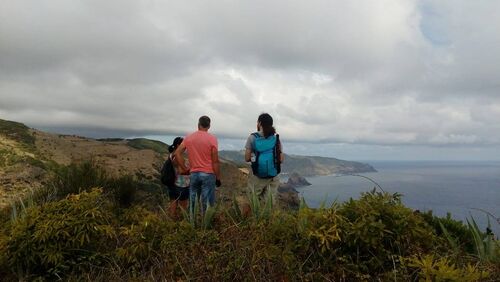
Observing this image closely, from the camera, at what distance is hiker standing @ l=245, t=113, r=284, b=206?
709 cm

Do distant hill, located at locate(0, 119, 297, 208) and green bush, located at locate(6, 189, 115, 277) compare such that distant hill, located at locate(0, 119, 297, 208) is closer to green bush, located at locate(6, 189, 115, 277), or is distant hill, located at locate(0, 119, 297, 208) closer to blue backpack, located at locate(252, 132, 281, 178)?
blue backpack, located at locate(252, 132, 281, 178)

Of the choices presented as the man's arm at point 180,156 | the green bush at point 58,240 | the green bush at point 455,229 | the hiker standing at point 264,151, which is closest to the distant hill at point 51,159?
the man's arm at point 180,156

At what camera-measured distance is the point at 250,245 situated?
4602 millimetres

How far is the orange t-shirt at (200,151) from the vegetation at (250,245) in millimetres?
1577

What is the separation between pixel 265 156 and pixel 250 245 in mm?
2692

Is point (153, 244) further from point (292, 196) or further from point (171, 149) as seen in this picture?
point (292, 196)

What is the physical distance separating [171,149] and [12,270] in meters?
4.07

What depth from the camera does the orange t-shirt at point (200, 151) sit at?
24.6 ft

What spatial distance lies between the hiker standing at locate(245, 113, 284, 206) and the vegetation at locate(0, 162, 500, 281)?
128 cm

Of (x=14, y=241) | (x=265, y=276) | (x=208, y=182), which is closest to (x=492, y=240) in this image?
(x=265, y=276)

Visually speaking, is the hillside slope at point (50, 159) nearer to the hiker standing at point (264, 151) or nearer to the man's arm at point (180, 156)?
the man's arm at point (180, 156)

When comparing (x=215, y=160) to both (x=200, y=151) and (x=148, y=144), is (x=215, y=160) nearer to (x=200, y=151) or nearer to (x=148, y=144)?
(x=200, y=151)

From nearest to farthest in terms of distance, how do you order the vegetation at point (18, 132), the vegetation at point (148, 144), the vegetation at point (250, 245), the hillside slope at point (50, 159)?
the vegetation at point (250, 245)
the hillside slope at point (50, 159)
the vegetation at point (18, 132)
the vegetation at point (148, 144)

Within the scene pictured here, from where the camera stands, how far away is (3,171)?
40.3 feet
